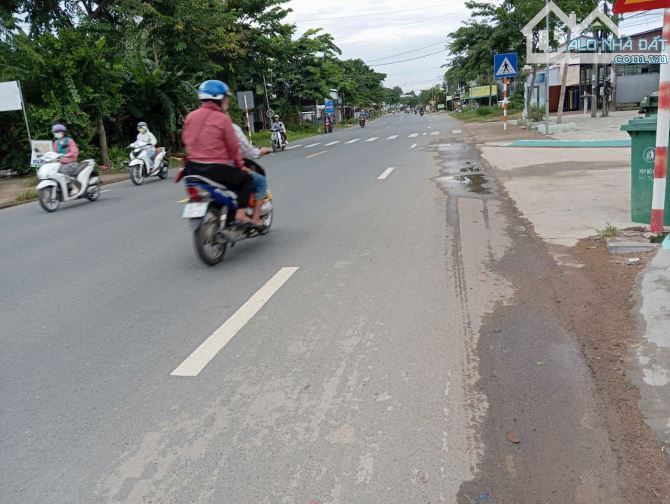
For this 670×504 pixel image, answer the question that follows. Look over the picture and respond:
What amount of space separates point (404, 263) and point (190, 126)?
2.62 m

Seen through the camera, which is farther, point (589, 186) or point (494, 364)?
point (589, 186)

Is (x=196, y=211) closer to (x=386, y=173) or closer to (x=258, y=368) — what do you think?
(x=258, y=368)

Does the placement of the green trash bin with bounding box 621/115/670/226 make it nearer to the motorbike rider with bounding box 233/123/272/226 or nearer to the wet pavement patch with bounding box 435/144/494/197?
the wet pavement patch with bounding box 435/144/494/197

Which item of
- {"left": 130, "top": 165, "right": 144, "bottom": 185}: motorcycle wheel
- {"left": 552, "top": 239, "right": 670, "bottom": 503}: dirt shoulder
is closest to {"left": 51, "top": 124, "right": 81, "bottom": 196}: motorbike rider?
{"left": 130, "top": 165, "right": 144, "bottom": 185}: motorcycle wheel

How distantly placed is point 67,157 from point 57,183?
0.72 m

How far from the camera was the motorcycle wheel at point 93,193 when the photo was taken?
1205 cm

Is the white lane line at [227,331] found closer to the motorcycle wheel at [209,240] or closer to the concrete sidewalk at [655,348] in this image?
the motorcycle wheel at [209,240]

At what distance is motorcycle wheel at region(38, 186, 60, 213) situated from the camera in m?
11.0

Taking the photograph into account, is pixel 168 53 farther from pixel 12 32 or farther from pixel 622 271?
pixel 622 271

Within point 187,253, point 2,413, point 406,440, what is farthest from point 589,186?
point 2,413

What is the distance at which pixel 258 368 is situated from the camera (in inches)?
138

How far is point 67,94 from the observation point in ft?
55.7
